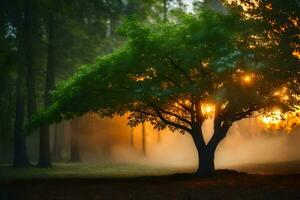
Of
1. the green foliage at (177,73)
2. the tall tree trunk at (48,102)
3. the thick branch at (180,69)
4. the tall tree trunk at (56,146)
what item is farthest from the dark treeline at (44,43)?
the thick branch at (180,69)

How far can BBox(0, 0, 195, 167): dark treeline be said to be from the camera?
35.7 metres

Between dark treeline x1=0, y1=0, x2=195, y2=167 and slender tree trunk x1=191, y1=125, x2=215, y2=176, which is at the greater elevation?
dark treeline x1=0, y1=0, x2=195, y2=167

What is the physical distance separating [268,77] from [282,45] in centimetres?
135

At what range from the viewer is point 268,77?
18359 mm

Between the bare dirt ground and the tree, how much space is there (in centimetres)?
329

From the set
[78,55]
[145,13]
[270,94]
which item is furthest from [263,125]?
[270,94]

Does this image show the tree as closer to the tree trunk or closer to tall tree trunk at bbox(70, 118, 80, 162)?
the tree trunk

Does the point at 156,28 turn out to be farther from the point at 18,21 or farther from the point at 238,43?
the point at 18,21

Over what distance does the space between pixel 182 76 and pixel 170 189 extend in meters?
6.60

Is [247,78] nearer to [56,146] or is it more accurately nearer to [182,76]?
[182,76]

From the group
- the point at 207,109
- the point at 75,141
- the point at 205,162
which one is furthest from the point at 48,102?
the point at 205,162

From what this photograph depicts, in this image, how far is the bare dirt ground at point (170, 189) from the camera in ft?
54.6

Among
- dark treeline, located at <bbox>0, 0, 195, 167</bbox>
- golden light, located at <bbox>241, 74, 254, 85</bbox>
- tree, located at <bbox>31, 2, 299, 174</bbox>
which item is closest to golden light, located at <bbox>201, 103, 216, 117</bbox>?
tree, located at <bbox>31, 2, 299, 174</bbox>

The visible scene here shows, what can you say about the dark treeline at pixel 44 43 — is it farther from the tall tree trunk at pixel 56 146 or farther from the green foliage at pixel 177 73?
the green foliage at pixel 177 73
